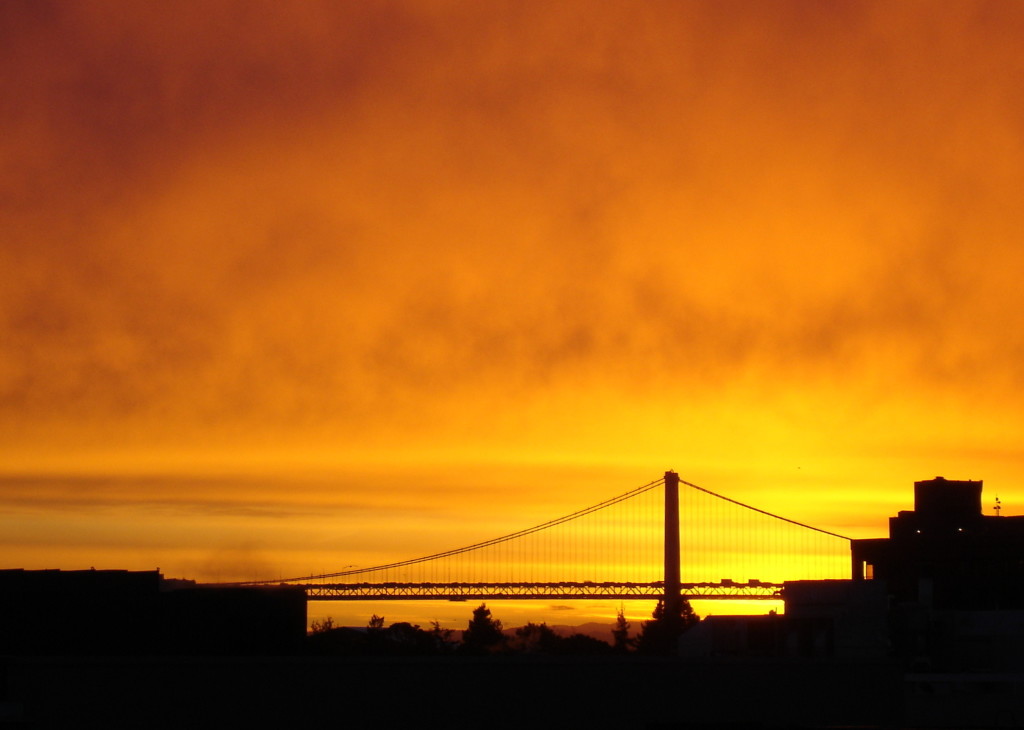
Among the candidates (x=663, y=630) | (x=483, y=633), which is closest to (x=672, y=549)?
(x=663, y=630)

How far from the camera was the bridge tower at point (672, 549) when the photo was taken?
139875 millimetres

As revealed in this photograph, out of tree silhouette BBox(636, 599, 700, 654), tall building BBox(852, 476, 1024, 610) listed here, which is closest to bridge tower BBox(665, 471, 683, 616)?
tree silhouette BBox(636, 599, 700, 654)

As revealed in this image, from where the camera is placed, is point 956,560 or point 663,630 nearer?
point 956,560

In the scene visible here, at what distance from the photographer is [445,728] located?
131ft

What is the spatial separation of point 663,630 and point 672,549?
31.8ft

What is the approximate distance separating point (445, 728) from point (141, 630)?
13624mm

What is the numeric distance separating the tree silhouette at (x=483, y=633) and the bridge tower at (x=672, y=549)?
30.5m

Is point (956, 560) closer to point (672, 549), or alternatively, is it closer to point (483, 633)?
point (672, 549)

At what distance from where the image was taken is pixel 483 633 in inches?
6959

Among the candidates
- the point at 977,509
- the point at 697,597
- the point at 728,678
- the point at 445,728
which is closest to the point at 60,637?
the point at 445,728

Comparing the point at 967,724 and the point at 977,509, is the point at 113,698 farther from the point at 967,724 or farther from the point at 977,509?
the point at 977,509

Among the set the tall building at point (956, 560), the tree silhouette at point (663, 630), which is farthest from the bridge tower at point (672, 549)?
the tall building at point (956, 560)

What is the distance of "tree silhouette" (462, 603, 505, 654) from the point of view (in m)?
174

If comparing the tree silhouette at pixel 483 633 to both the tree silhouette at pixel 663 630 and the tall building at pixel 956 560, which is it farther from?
the tall building at pixel 956 560
